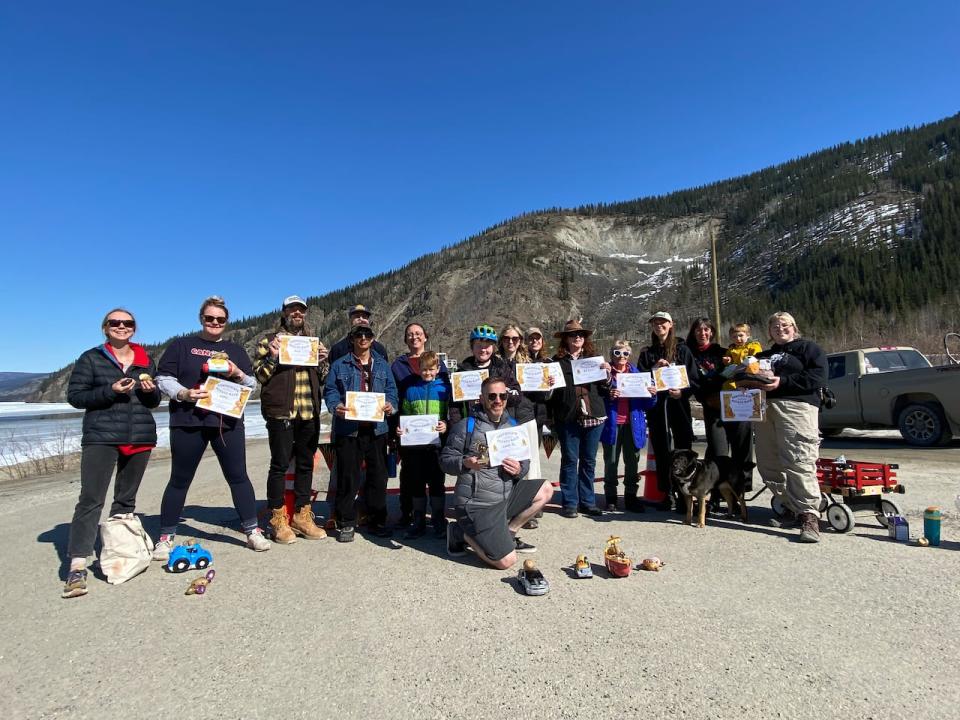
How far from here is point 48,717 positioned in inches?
90.2

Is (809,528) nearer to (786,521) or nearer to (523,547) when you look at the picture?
(786,521)

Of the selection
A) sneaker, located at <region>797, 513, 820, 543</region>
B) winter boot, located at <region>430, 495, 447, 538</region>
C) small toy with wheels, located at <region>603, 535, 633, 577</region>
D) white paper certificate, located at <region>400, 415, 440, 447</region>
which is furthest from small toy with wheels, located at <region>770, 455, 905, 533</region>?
white paper certificate, located at <region>400, 415, 440, 447</region>

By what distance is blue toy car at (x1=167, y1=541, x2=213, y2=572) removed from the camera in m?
4.11

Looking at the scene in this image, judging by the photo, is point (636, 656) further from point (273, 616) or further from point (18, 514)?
point (18, 514)

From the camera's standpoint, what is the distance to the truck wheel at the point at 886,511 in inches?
188

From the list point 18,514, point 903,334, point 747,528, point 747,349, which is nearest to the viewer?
point 747,528

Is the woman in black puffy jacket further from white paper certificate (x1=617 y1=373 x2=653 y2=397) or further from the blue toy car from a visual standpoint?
white paper certificate (x1=617 y1=373 x2=653 y2=397)

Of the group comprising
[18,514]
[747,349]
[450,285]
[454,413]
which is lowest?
[18,514]

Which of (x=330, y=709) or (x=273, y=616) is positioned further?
(x=273, y=616)

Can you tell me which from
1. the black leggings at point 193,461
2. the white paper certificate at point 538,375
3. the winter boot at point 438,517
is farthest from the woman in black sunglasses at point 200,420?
the white paper certificate at point 538,375

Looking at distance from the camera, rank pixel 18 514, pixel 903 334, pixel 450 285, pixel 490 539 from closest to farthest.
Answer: pixel 490 539
pixel 18 514
pixel 903 334
pixel 450 285

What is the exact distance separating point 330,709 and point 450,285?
110 meters

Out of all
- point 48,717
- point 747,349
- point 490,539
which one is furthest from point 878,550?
point 48,717

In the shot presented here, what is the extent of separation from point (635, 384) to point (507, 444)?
7.06ft
